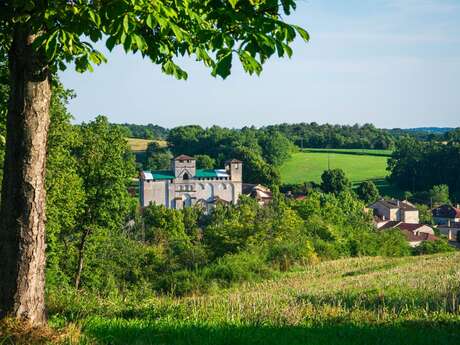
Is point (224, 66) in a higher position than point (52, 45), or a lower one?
lower

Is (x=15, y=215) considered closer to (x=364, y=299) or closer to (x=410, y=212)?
(x=364, y=299)

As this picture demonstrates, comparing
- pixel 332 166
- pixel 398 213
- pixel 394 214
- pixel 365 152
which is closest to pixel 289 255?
pixel 394 214

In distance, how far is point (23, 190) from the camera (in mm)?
5305

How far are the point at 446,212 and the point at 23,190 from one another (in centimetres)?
9615

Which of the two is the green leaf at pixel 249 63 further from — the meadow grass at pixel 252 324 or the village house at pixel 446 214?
the village house at pixel 446 214

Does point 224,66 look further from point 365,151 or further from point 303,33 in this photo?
point 365,151

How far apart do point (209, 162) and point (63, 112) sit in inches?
4228

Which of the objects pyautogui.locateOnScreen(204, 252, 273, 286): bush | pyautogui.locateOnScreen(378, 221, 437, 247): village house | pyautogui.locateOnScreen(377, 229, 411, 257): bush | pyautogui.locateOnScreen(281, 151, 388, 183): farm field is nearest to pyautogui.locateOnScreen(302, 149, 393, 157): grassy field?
pyautogui.locateOnScreen(281, 151, 388, 183): farm field

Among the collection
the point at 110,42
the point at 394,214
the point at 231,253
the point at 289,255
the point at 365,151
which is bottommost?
the point at 394,214

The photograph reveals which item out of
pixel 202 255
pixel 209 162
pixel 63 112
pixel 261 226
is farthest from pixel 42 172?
pixel 209 162

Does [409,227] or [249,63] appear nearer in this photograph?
[249,63]

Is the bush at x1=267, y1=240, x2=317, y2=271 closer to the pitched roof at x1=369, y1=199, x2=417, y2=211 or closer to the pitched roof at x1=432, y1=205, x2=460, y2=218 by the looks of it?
the pitched roof at x1=369, y1=199, x2=417, y2=211

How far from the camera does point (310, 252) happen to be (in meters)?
30.2

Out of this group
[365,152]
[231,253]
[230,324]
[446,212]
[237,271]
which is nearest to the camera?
[230,324]
